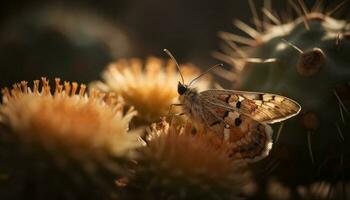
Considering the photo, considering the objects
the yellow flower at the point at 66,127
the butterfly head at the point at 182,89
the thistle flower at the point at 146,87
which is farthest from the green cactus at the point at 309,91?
the yellow flower at the point at 66,127

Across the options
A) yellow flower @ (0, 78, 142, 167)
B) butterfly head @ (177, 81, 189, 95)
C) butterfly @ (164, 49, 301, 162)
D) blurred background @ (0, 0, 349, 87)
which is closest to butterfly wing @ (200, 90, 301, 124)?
butterfly @ (164, 49, 301, 162)

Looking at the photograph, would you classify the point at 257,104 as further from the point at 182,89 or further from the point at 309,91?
the point at 182,89

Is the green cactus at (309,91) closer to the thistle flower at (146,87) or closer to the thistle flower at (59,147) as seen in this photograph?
the thistle flower at (146,87)

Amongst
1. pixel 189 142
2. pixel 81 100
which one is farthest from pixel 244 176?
pixel 81 100

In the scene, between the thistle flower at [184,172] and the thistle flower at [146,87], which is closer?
the thistle flower at [184,172]

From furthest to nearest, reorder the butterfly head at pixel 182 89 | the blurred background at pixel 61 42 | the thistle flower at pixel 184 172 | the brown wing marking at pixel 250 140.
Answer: the blurred background at pixel 61 42, the butterfly head at pixel 182 89, the brown wing marking at pixel 250 140, the thistle flower at pixel 184 172

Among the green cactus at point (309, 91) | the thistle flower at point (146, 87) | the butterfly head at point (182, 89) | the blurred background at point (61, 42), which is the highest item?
Answer: the blurred background at point (61, 42)

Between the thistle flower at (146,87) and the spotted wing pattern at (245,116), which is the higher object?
the thistle flower at (146,87)
